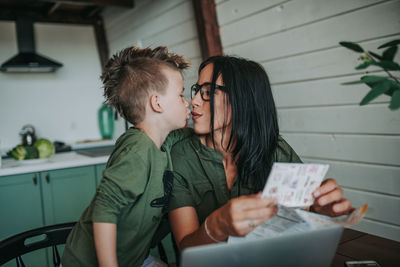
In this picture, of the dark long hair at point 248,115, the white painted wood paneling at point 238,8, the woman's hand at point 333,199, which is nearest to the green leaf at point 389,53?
the woman's hand at point 333,199

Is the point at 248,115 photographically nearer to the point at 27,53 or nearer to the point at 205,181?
the point at 205,181

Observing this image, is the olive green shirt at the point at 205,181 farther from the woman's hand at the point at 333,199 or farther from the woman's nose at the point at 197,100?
the woman's hand at the point at 333,199

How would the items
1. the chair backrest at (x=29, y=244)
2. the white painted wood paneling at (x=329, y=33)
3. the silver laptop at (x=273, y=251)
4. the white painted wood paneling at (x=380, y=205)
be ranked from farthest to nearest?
1. the white painted wood paneling at (x=380, y=205)
2. the white painted wood paneling at (x=329, y=33)
3. the chair backrest at (x=29, y=244)
4. the silver laptop at (x=273, y=251)

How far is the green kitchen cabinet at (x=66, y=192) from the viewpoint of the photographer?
2867mm

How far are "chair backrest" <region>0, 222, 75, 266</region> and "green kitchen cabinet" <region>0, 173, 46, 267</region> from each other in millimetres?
1498

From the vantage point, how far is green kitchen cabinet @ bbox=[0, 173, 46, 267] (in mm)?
2701

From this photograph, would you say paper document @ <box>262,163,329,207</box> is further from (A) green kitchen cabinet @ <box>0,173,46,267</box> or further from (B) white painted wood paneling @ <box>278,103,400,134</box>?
(A) green kitchen cabinet @ <box>0,173,46,267</box>

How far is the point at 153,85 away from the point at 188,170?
1.14 feet

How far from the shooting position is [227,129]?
1363mm

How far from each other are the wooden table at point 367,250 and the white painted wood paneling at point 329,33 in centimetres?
98

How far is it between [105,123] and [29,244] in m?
3.18

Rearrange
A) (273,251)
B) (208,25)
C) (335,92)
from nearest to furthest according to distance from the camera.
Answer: (273,251) → (335,92) → (208,25)

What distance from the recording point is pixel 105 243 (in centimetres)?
108

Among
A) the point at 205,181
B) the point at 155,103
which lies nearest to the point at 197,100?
the point at 155,103
